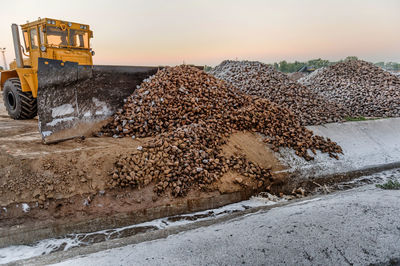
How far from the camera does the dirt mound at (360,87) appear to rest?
27.2ft

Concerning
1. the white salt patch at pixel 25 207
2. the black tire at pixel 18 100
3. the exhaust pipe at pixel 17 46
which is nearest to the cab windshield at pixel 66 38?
the exhaust pipe at pixel 17 46

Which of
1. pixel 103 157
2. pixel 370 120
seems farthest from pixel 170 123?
pixel 370 120

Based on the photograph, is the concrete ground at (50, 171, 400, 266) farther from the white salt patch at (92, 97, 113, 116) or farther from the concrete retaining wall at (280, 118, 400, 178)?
the white salt patch at (92, 97, 113, 116)

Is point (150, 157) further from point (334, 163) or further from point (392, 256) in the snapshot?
point (334, 163)

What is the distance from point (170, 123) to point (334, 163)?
11.1 ft

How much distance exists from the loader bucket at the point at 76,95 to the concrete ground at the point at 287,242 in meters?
3.05

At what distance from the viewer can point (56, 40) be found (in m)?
6.34

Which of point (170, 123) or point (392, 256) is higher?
point (170, 123)

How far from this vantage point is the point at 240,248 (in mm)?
2160

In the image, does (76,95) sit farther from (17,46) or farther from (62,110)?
(17,46)

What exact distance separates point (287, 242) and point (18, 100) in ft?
24.4

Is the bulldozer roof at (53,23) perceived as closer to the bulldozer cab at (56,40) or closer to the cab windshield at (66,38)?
the bulldozer cab at (56,40)

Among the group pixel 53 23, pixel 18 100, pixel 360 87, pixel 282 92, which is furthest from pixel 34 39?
pixel 360 87

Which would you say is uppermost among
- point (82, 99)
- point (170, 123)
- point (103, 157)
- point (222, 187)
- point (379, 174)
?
Answer: point (82, 99)
